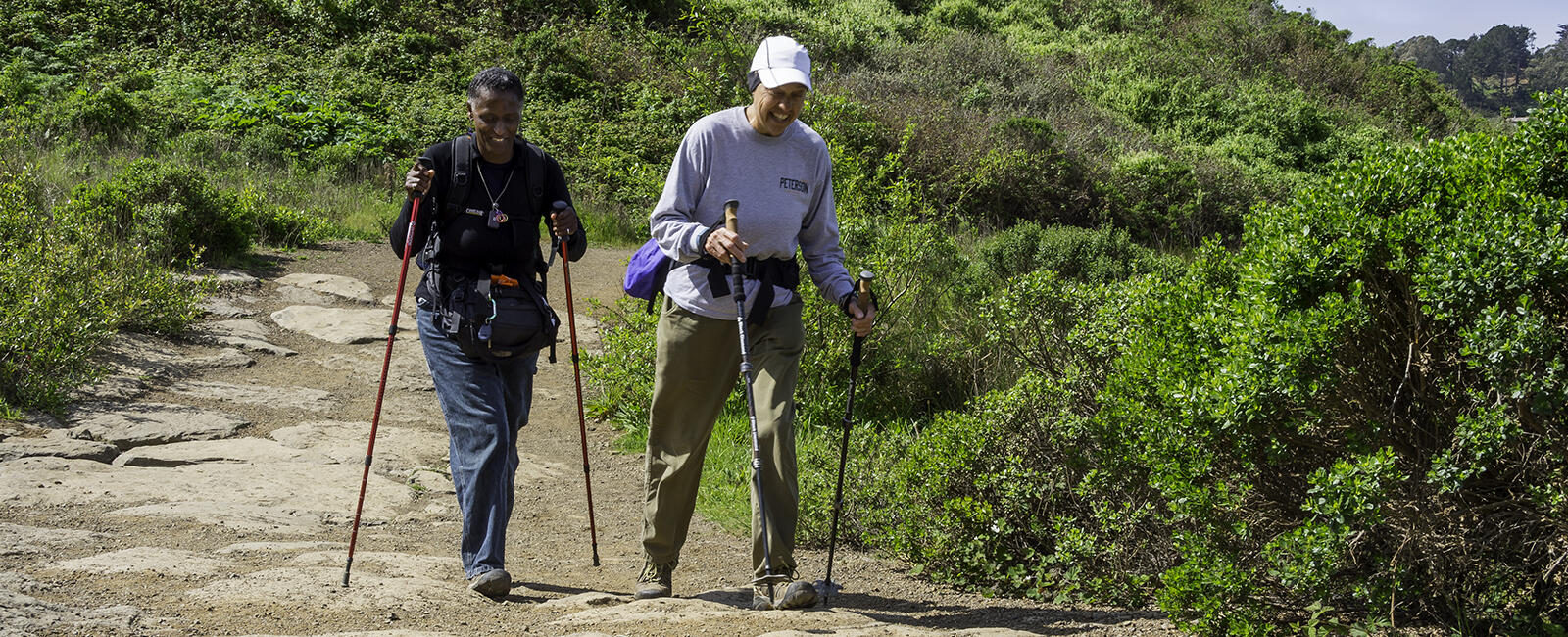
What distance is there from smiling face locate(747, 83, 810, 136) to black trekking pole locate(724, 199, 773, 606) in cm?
28

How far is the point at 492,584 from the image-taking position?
4.37 metres

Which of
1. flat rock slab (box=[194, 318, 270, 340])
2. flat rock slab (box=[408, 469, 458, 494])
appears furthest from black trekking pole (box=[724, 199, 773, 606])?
flat rock slab (box=[194, 318, 270, 340])

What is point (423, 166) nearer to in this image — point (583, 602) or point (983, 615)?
point (583, 602)

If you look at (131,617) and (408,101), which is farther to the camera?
(408,101)

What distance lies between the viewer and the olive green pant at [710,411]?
4352 millimetres

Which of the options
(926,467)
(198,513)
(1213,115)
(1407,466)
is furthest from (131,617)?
(1213,115)

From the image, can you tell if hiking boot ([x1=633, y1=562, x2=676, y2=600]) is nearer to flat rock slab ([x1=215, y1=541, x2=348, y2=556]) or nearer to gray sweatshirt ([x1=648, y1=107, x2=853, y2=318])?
gray sweatshirt ([x1=648, y1=107, x2=853, y2=318])

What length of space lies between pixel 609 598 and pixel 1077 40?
2430 cm

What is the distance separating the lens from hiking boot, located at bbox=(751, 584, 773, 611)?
4316 mm

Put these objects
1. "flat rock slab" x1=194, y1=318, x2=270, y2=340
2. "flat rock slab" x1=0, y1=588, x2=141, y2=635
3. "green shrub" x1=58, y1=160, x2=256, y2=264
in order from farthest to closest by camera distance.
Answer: "green shrub" x1=58, y1=160, x2=256, y2=264
"flat rock slab" x1=194, y1=318, x2=270, y2=340
"flat rock slab" x1=0, y1=588, x2=141, y2=635

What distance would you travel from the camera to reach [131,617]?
12.1ft

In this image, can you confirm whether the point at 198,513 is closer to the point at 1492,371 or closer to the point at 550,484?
the point at 550,484

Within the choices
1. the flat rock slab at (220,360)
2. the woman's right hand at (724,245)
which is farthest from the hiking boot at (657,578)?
the flat rock slab at (220,360)

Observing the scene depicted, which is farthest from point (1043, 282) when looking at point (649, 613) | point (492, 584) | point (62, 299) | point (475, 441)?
point (62, 299)
